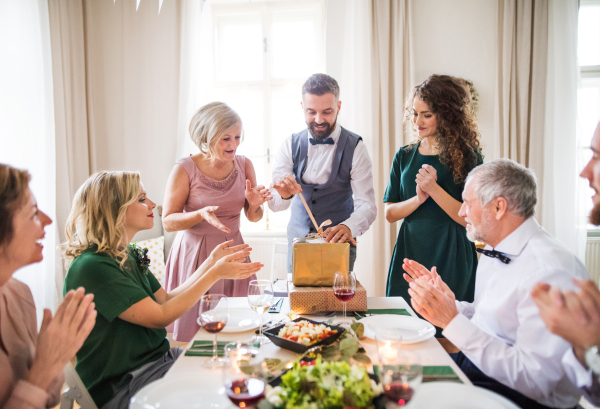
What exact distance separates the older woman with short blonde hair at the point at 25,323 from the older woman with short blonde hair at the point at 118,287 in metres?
0.21

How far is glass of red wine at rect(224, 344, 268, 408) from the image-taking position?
2.88 feet

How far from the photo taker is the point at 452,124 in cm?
213

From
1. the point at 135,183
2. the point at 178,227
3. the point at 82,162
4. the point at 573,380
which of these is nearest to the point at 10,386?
the point at 135,183

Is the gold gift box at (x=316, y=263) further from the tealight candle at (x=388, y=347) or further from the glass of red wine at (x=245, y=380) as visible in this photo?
the glass of red wine at (x=245, y=380)

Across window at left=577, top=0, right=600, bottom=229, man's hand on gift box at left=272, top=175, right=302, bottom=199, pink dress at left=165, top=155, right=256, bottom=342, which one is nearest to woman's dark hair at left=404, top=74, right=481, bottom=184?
man's hand on gift box at left=272, top=175, right=302, bottom=199

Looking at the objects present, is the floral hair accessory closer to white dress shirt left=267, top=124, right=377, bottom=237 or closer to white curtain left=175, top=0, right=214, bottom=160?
white dress shirt left=267, top=124, right=377, bottom=237

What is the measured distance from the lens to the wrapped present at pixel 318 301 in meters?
1.53

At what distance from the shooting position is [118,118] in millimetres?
3904

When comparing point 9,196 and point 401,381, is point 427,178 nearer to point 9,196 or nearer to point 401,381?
point 401,381

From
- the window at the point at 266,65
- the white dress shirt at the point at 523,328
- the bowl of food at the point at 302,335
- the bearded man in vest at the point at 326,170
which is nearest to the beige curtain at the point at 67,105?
the window at the point at 266,65

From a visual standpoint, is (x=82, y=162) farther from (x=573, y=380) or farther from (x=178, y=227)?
(x=573, y=380)

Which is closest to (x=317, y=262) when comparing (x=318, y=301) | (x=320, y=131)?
(x=318, y=301)

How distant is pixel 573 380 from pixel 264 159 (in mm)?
3363

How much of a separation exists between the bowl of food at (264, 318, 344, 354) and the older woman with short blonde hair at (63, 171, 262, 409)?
0.36 m
